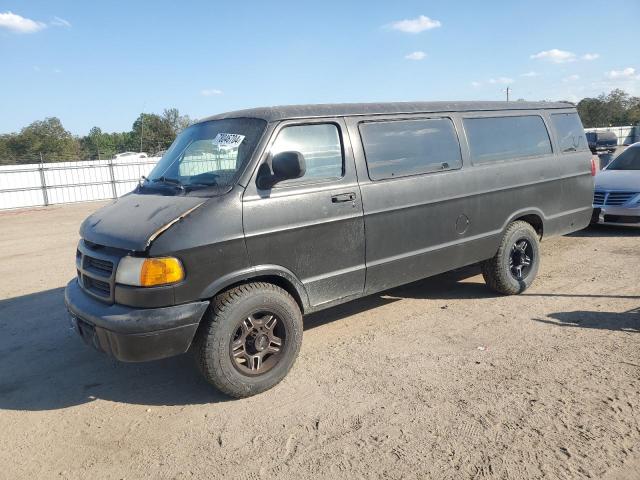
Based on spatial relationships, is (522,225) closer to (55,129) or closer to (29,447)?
(29,447)

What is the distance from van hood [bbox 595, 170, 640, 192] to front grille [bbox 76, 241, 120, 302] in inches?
331

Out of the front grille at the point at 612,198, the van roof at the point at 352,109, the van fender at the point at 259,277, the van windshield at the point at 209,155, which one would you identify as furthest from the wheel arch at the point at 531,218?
the front grille at the point at 612,198

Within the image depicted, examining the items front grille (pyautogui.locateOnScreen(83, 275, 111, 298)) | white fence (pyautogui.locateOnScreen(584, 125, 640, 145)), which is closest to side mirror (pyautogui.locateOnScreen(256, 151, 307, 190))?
front grille (pyautogui.locateOnScreen(83, 275, 111, 298))

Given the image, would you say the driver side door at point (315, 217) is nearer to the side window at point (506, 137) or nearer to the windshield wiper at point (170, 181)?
the windshield wiper at point (170, 181)

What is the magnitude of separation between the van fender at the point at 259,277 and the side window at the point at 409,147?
1.17 metres

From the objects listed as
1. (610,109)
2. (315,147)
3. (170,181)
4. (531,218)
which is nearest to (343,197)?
(315,147)

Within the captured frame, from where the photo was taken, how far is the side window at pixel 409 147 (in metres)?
4.31

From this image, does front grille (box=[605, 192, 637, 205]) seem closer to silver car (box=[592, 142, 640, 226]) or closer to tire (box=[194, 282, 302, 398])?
silver car (box=[592, 142, 640, 226])

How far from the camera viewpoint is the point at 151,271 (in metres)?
3.23

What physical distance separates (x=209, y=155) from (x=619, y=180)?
25.6 feet

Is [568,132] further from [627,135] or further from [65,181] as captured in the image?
[627,135]

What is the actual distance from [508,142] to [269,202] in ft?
10.3

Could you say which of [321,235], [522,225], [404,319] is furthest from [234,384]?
[522,225]

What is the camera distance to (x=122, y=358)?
10.8 ft
